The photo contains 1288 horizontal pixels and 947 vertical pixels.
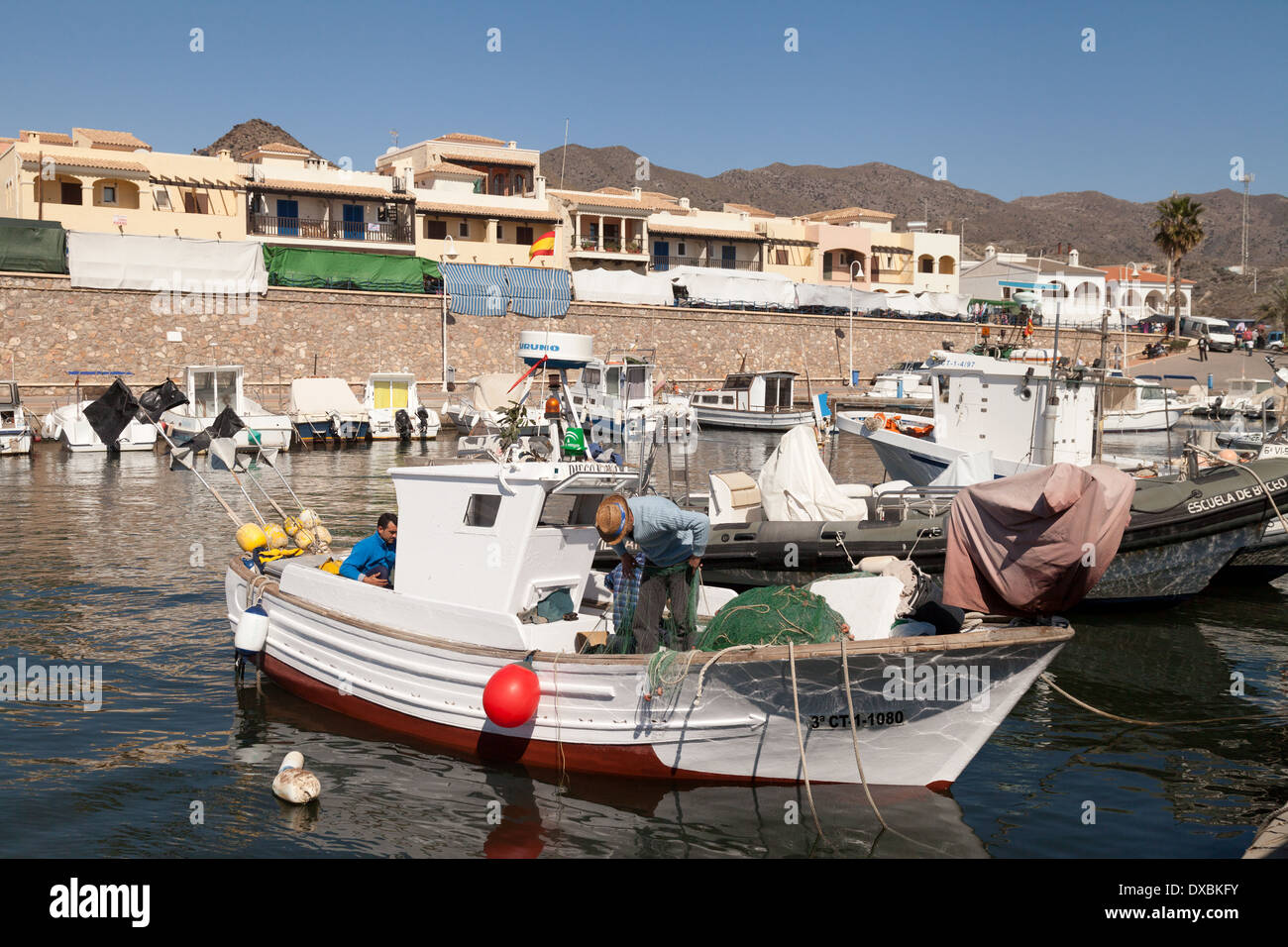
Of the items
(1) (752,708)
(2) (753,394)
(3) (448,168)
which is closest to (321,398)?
(2) (753,394)

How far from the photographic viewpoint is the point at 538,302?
1987 inches

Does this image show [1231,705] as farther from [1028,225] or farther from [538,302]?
[1028,225]

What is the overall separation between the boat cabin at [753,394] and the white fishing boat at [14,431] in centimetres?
2393

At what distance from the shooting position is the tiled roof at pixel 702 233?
65.5 metres

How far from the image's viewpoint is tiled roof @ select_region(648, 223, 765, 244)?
2579 inches

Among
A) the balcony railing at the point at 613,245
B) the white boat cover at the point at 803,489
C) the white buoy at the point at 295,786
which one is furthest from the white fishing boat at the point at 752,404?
the white buoy at the point at 295,786

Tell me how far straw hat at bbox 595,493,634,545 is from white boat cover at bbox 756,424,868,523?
7419 mm

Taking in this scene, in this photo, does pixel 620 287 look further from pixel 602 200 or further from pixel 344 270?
pixel 344 270

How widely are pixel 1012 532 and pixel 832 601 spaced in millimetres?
1635

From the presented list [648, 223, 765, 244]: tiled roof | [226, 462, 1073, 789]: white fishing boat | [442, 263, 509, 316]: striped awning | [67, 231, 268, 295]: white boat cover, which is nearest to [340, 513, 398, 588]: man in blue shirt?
[226, 462, 1073, 789]: white fishing boat

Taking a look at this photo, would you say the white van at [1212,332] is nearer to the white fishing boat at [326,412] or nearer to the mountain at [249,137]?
the white fishing boat at [326,412]

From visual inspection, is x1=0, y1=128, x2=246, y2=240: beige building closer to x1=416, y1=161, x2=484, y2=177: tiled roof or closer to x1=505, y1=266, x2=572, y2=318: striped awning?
x1=416, y1=161, x2=484, y2=177: tiled roof

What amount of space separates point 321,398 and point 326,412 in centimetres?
108

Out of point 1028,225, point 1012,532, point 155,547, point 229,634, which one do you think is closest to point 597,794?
point 1012,532
